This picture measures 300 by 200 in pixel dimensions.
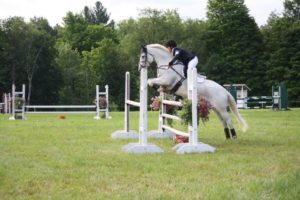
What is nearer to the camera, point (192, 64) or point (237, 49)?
point (192, 64)

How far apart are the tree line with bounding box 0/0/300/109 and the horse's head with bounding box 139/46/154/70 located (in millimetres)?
37025

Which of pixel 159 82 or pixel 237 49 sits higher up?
pixel 237 49

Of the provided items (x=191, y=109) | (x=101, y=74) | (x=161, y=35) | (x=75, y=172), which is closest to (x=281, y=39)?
(x=161, y=35)

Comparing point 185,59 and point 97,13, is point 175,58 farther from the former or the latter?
point 97,13

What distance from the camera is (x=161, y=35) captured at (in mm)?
54094

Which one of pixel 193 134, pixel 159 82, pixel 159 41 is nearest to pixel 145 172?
pixel 193 134

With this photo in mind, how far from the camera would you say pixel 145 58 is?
29.7ft

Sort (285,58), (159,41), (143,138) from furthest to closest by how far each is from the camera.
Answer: (159,41) < (285,58) < (143,138)

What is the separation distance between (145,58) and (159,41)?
45312 millimetres

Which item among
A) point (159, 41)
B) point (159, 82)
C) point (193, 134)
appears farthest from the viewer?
point (159, 41)

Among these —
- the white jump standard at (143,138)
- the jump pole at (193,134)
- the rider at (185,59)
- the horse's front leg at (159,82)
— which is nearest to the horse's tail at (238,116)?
the rider at (185,59)

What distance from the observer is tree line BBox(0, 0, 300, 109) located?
1869 inches

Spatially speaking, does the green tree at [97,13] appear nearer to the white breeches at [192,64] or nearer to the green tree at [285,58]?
the green tree at [285,58]

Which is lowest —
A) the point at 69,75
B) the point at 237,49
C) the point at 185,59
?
the point at 185,59
